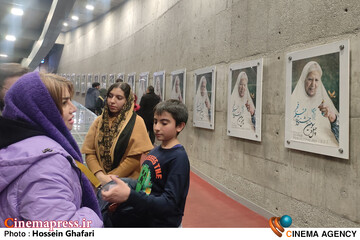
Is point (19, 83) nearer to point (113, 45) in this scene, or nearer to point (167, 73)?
point (167, 73)

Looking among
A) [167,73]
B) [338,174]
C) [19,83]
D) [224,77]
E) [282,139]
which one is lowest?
[338,174]

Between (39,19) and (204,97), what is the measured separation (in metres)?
6.22

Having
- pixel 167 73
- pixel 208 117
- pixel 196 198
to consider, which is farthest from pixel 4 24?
pixel 196 198

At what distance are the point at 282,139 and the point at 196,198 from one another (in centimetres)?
160

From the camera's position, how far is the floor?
3.30 m

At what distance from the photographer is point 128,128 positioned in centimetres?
228

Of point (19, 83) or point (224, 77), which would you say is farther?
point (224, 77)

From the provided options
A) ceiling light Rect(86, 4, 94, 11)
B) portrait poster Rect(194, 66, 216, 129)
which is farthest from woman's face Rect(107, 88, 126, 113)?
ceiling light Rect(86, 4, 94, 11)

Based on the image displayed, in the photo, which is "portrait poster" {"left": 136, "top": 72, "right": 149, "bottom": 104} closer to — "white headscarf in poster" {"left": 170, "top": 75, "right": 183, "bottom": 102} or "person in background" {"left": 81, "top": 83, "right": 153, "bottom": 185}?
"white headscarf in poster" {"left": 170, "top": 75, "right": 183, "bottom": 102}

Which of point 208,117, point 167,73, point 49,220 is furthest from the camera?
point 167,73

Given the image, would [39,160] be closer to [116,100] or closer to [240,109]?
[116,100]

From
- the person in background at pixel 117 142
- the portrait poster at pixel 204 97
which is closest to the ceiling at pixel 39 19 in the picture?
the portrait poster at pixel 204 97

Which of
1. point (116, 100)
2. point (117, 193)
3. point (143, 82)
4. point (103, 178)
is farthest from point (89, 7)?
point (117, 193)

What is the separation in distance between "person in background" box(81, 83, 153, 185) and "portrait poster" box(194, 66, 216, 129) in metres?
2.78
